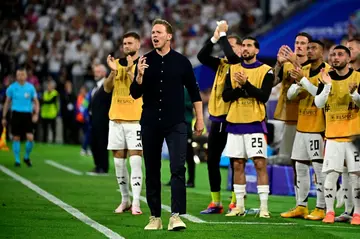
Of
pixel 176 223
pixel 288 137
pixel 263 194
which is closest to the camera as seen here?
pixel 176 223

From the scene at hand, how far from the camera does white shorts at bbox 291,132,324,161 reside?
1338cm

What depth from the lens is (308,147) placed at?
13406 mm

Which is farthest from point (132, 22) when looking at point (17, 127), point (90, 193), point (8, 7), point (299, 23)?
point (90, 193)

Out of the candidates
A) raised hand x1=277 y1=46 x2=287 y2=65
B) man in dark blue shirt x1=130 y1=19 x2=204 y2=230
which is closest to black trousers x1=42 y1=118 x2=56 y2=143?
raised hand x1=277 y1=46 x2=287 y2=65

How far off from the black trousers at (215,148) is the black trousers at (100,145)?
680 centimetres

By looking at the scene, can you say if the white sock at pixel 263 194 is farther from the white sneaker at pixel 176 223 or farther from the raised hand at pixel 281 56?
the white sneaker at pixel 176 223

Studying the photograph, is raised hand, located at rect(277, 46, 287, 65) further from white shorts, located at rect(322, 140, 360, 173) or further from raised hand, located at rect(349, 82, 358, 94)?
white shorts, located at rect(322, 140, 360, 173)

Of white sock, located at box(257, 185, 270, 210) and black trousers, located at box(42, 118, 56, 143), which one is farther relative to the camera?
black trousers, located at box(42, 118, 56, 143)

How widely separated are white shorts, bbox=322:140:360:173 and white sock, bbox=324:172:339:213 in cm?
13

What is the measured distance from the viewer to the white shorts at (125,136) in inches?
535

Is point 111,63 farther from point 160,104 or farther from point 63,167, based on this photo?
point 63,167

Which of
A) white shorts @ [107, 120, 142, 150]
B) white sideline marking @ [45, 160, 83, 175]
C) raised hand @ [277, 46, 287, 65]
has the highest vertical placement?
raised hand @ [277, 46, 287, 65]

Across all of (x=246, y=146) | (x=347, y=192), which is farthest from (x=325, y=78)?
(x=347, y=192)

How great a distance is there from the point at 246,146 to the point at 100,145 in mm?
8138
